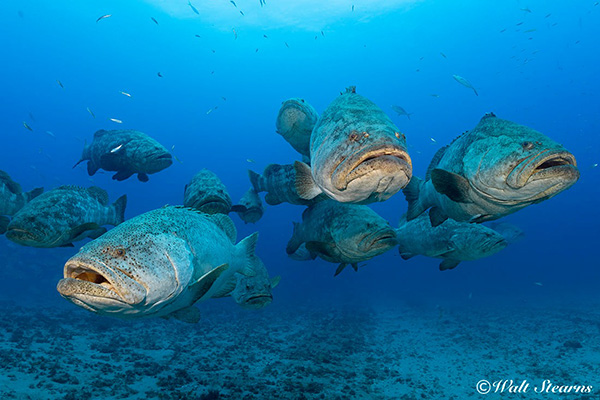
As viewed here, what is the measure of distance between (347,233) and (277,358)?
668cm

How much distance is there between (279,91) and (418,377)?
8397 cm

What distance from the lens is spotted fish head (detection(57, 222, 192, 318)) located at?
8.59 ft

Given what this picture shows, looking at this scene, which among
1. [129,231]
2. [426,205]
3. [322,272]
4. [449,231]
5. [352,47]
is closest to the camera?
[129,231]

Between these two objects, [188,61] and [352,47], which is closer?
[352,47]

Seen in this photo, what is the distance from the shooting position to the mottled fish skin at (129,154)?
861 centimetres

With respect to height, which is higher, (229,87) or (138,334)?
(229,87)

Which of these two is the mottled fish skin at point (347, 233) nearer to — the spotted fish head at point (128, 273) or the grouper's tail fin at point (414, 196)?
the grouper's tail fin at point (414, 196)

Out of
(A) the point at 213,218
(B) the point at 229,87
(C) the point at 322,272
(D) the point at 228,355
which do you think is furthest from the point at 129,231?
(B) the point at 229,87

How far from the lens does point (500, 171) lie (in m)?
3.55

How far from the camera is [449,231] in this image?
6.64 m

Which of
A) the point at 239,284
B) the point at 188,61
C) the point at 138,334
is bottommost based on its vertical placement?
the point at 138,334

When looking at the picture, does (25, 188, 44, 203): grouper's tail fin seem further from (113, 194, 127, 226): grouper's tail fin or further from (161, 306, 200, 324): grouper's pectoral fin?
(161, 306, 200, 324): grouper's pectoral fin

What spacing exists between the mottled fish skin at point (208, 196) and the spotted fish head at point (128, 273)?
8.44ft

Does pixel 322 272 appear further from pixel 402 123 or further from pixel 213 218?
pixel 213 218
